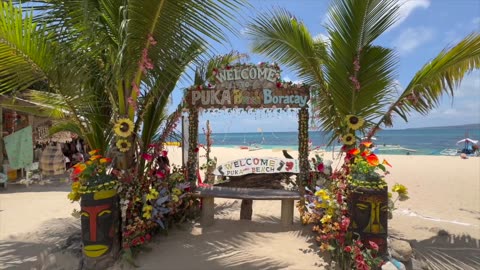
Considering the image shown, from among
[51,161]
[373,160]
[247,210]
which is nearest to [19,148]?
[51,161]

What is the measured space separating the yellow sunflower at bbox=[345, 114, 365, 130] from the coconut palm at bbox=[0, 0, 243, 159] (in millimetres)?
2216

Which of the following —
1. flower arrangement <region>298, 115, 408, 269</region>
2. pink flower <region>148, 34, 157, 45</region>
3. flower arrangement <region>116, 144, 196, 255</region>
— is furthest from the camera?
flower arrangement <region>116, 144, 196, 255</region>

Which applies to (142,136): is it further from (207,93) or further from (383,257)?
(383,257)

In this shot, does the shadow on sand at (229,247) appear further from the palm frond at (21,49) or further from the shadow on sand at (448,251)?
the palm frond at (21,49)

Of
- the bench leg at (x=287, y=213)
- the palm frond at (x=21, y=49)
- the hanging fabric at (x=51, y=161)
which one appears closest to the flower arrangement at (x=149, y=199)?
the palm frond at (x=21, y=49)

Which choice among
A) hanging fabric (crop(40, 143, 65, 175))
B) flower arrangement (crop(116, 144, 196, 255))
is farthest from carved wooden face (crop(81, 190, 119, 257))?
hanging fabric (crop(40, 143, 65, 175))

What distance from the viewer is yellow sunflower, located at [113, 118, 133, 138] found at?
397cm

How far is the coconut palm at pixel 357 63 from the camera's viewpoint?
13.9 feet

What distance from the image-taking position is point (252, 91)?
17.8 ft

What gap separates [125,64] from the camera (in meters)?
3.51

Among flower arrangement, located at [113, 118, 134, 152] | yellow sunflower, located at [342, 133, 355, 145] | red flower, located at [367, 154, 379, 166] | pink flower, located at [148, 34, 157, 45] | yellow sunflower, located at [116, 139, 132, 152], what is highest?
pink flower, located at [148, 34, 157, 45]

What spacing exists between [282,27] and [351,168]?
2397mm

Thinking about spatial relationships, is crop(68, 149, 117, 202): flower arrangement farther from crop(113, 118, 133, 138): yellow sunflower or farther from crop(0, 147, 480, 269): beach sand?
crop(0, 147, 480, 269): beach sand

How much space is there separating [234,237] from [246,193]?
86 cm
